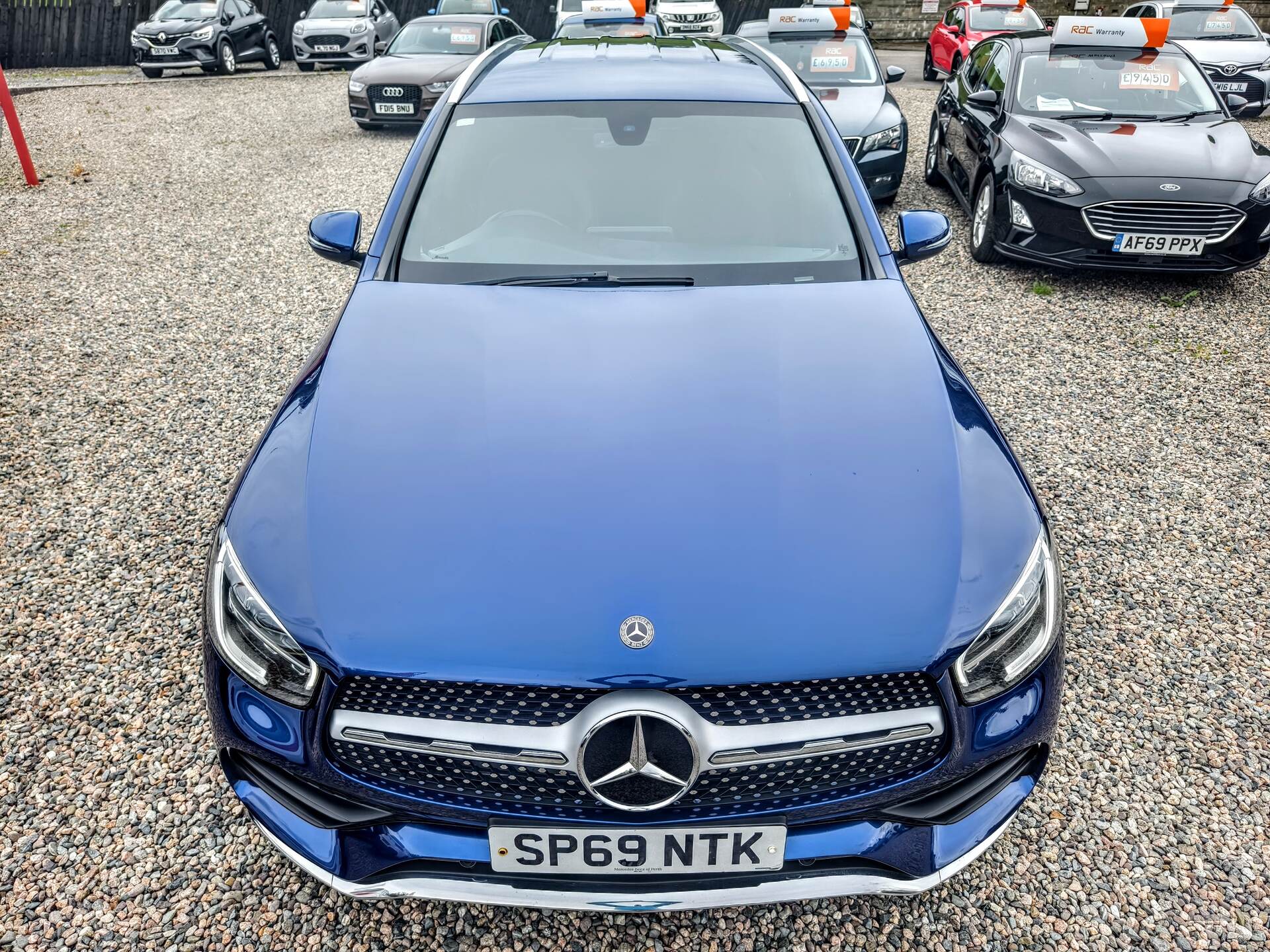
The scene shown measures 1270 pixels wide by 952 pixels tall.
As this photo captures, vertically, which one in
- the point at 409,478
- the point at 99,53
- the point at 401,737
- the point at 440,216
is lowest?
the point at 99,53

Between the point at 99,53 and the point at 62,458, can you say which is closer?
the point at 62,458

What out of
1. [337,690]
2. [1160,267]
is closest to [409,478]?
[337,690]

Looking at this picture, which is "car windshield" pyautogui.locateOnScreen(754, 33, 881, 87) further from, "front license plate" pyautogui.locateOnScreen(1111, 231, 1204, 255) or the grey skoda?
the grey skoda

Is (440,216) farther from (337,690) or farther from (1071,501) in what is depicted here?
(1071,501)

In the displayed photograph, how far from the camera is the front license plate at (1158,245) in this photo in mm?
5914

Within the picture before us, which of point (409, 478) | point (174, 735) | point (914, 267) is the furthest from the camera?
point (914, 267)

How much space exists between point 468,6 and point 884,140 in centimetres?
958

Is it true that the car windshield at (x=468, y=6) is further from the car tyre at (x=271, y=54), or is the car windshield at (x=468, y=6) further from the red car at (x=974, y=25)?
the red car at (x=974, y=25)

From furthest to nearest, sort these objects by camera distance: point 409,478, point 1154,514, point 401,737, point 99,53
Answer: point 99,53 → point 1154,514 → point 409,478 → point 401,737

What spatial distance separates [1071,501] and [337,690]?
327 cm

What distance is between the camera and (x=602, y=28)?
38.6 feet

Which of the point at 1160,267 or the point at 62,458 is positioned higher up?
the point at 1160,267

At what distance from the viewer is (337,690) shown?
175cm

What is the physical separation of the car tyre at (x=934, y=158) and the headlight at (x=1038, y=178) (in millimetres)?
2081
